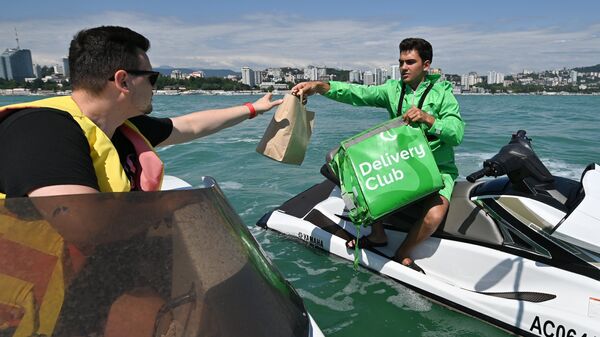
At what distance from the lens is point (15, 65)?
320ft

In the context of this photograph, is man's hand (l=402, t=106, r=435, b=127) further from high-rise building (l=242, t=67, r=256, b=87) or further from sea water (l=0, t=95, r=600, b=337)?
high-rise building (l=242, t=67, r=256, b=87)

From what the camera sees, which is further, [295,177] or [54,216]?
[295,177]

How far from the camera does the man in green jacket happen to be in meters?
3.22

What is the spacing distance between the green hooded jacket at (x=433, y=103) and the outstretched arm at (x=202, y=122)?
125 cm

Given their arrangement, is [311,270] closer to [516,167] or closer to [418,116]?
[418,116]

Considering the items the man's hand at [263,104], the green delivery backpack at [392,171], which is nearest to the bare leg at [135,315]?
the man's hand at [263,104]

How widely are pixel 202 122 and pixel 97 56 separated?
1.24 m

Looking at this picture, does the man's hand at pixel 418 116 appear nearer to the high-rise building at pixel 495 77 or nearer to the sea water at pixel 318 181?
the sea water at pixel 318 181

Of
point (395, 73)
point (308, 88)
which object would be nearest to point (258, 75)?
point (395, 73)

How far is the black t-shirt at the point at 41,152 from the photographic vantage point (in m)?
1.18

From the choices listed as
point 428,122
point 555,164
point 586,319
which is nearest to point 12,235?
point 428,122

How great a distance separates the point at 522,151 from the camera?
3.16 meters

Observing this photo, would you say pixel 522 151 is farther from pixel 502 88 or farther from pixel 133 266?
pixel 502 88

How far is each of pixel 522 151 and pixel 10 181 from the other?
3025mm
